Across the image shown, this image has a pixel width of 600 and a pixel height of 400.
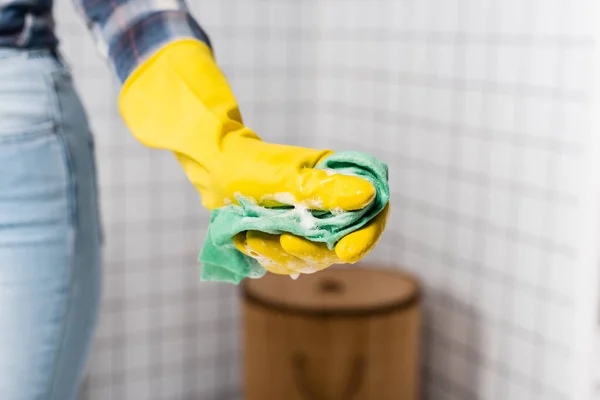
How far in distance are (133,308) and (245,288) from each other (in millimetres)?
379

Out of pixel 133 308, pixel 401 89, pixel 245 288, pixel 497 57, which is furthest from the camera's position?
pixel 133 308

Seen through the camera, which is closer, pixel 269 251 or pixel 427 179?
pixel 269 251

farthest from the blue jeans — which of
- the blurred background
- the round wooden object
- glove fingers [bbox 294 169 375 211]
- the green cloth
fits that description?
the blurred background

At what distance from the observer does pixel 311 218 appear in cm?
57

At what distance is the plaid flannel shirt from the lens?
728 millimetres

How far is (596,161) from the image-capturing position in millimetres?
1247

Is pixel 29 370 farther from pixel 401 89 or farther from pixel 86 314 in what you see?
pixel 401 89

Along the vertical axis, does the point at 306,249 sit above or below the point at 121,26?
below

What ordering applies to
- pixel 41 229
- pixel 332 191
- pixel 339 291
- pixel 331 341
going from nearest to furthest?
pixel 332 191 → pixel 41 229 → pixel 331 341 → pixel 339 291

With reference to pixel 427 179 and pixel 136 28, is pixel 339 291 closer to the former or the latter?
pixel 427 179

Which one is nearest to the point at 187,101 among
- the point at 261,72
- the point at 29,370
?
the point at 29,370

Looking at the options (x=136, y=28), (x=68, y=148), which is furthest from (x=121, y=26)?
(x=68, y=148)

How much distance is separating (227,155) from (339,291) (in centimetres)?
97

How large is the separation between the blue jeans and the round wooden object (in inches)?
29.6
